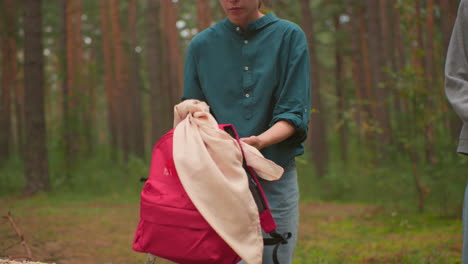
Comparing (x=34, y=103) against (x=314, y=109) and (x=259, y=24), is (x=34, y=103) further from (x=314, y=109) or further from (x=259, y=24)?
(x=259, y=24)

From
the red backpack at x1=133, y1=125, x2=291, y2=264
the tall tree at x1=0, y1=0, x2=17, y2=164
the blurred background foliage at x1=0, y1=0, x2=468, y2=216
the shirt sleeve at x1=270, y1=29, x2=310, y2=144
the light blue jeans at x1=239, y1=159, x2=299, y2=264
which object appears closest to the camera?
the red backpack at x1=133, y1=125, x2=291, y2=264

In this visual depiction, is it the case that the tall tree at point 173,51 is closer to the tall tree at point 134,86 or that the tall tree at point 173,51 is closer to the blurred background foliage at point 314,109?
the blurred background foliage at point 314,109

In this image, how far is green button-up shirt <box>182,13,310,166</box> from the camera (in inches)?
90.4

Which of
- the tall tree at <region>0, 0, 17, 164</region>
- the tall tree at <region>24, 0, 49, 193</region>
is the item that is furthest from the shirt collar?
the tall tree at <region>0, 0, 17, 164</region>

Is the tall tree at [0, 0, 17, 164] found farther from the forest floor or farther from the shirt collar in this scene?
the shirt collar

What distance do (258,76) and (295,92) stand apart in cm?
19

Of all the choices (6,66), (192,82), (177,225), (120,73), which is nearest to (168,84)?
(120,73)

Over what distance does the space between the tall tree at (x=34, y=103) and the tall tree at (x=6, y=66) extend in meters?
7.57

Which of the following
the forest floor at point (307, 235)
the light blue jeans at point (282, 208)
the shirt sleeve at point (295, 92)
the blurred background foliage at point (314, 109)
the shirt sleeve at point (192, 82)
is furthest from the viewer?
the blurred background foliage at point (314, 109)

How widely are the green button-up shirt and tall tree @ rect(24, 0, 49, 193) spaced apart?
1127 cm

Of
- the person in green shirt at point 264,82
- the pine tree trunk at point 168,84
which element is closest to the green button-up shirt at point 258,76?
the person in green shirt at point 264,82

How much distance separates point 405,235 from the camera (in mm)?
8336

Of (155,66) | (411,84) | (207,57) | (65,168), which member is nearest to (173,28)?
(155,66)

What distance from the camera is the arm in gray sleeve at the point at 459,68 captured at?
222cm
